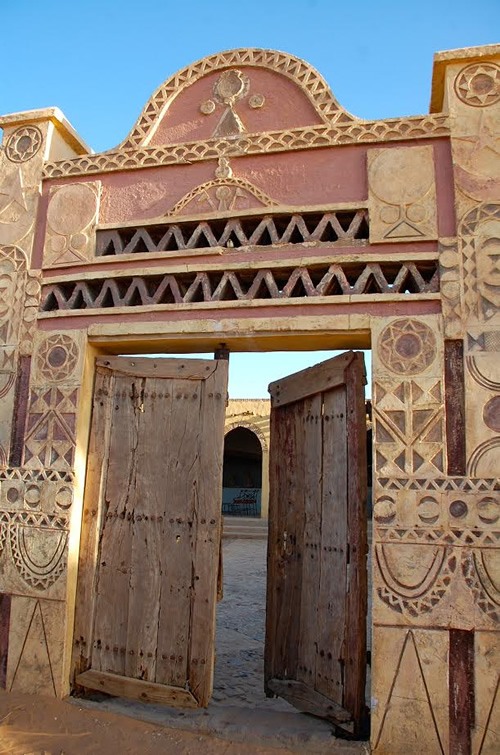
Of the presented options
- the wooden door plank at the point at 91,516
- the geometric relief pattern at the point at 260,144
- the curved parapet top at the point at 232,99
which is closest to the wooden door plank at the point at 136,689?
the wooden door plank at the point at 91,516

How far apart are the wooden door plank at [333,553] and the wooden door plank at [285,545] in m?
0.30

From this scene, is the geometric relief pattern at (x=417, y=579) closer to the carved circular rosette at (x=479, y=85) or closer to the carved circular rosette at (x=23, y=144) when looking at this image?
the carved circular rosette at (x=479, y=85)

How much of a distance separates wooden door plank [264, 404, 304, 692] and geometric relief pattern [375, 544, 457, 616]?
36.3 inches

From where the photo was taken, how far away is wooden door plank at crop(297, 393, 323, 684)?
4223 mm

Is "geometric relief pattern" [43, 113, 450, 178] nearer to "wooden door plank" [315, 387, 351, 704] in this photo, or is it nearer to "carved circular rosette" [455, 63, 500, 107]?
"carved circular rosette" [455, 63, 500, 107]

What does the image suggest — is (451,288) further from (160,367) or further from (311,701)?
(311,701)

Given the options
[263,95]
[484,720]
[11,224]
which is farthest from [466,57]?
[484,720]

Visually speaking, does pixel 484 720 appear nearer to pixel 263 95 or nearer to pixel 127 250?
pixel 127 250

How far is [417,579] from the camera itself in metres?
3.61

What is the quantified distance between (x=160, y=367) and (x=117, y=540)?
1328 mm

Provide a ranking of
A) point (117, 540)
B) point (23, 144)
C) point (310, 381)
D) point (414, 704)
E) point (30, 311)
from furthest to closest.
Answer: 1. point (23, 144)
2. point (30, 311)
3. point (310, 381)
4. point (117, 540)
5. point (414, 704)

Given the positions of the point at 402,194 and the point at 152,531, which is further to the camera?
the point at 152,531

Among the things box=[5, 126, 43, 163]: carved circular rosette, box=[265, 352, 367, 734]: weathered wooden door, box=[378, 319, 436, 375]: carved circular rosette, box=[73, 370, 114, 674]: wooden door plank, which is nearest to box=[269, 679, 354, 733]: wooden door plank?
box=[265, 352, 367, 734]: weathered wooden door

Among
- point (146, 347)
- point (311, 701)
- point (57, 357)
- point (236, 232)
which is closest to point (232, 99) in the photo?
point (236, 232)
